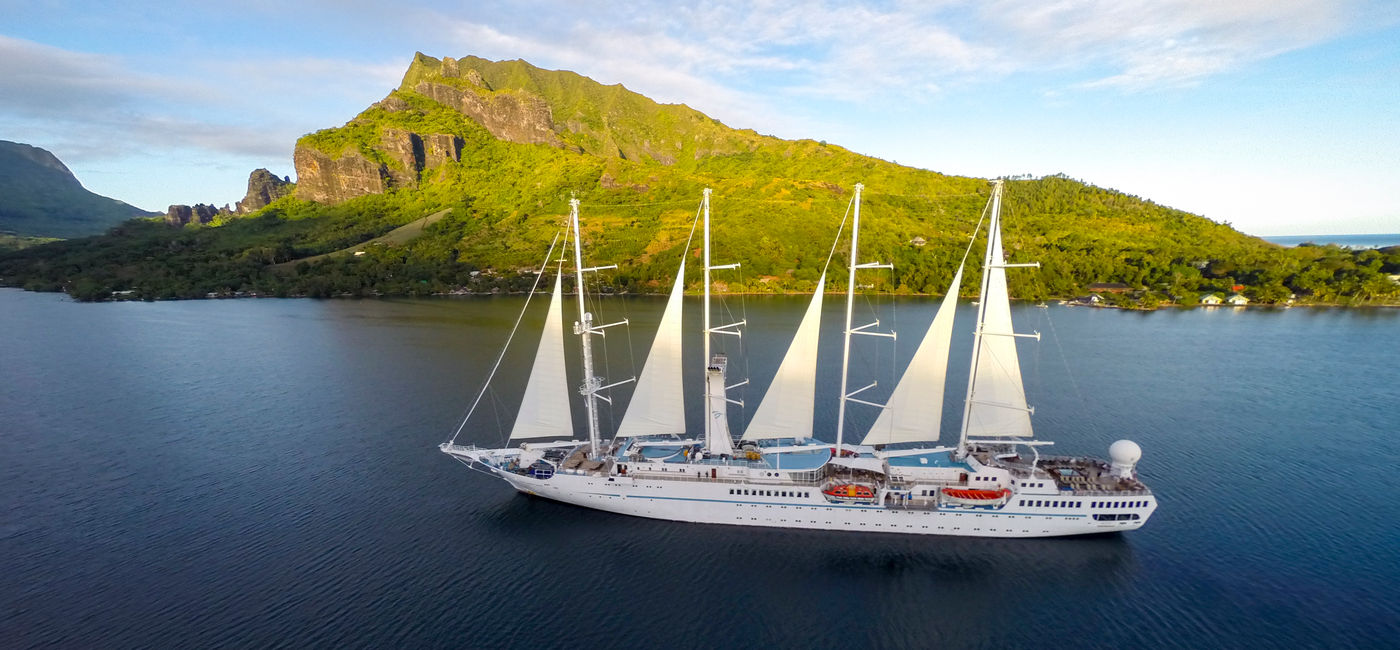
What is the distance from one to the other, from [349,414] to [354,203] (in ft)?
579

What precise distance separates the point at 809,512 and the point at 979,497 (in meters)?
7.95

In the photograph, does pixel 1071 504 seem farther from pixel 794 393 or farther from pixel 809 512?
pixel 794 393

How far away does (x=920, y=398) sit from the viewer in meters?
26.0

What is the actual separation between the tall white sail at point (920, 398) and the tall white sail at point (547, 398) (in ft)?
52.1

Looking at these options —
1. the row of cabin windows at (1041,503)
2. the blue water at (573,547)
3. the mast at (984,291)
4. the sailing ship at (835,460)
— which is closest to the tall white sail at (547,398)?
the sailing ship at (835,460)

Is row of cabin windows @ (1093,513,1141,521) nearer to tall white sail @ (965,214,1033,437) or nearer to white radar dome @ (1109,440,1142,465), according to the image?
white radar dome @ (1109,440,1142,465)

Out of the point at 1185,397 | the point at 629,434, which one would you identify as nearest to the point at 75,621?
the point at 629,434

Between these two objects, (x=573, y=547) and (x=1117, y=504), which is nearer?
(x=1117, y=504)

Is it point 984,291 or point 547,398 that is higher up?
point 984,291

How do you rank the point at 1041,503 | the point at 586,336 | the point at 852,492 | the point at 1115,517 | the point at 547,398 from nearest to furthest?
1. the point at 1041,503
2. the point at 852,492
3. the point at 1115,517
4. the point at 586,336
5. the point at 547,398

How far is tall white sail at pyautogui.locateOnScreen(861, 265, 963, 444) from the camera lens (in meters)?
25.3

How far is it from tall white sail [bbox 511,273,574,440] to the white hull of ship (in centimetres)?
264

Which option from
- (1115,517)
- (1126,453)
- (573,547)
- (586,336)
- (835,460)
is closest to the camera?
(1126,453)

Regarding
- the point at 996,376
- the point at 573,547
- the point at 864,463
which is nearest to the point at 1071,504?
the point at 996,376
